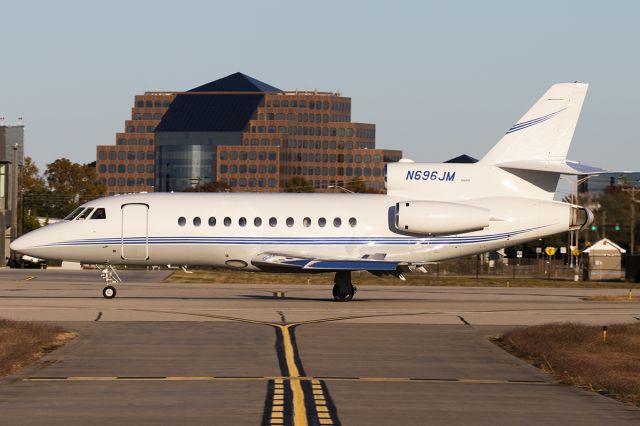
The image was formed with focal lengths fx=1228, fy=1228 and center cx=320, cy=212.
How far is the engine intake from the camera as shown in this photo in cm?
4225

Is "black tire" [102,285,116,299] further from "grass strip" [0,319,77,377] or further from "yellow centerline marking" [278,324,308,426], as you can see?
"yellow centerline marking" [278,324,308,426]

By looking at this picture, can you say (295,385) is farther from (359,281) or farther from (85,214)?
(359,281)

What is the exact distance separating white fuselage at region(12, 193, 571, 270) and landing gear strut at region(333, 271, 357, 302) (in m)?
0.67

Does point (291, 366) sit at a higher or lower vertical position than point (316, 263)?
lower

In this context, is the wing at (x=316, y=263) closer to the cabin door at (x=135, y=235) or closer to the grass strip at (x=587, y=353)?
the cabin door at (x=135, y=235)

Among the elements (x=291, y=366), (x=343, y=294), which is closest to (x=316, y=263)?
(x=343, y=294)

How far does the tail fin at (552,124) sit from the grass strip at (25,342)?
1977 centimetres

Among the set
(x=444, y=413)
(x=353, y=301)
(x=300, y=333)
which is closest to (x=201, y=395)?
(x=444, y=413)

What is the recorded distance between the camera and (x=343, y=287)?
4281 cm

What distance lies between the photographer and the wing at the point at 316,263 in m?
40.6

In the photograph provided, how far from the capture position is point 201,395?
1881 cm

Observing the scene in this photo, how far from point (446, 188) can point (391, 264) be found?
15.3 ft

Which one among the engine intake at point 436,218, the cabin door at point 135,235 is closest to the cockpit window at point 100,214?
the cabin door at point 135,235

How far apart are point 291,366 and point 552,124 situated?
22.8 m
